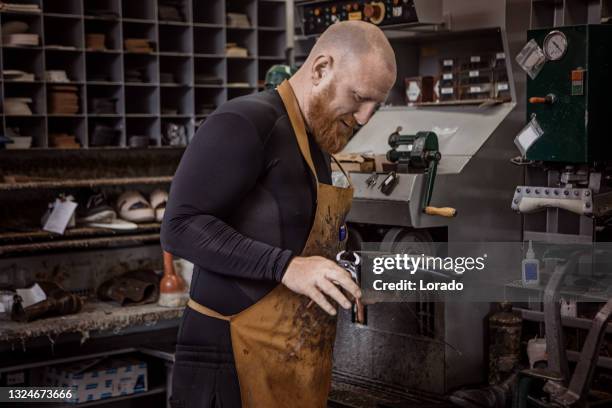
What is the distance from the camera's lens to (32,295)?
3730mm

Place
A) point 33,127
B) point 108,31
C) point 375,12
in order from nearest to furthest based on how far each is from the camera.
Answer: point 375,12, point 33,127, point 108,31

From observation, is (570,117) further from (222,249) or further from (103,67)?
(103,67)

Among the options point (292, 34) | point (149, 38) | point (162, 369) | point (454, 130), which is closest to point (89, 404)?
point (162, 369)

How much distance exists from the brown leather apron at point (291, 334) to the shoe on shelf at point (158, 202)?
291 centimetres

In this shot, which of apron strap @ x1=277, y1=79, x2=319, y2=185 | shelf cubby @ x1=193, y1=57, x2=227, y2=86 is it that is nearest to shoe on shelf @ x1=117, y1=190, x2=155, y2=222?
shelf cubby @ x1=193, y1=57, x2=227, y2=86

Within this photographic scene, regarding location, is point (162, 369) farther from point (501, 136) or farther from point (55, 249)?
point (501, 136)

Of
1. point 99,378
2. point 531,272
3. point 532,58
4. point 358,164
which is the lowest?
point 99,378

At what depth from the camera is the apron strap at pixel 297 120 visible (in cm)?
166

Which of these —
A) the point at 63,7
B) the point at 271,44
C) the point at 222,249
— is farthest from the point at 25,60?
the point at 222,249

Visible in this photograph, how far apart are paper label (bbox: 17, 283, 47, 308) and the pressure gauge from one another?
2.44 meters

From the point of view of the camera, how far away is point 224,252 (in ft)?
4.91

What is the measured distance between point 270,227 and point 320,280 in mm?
207

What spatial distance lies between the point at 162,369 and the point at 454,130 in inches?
76.9

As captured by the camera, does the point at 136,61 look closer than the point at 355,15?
No
